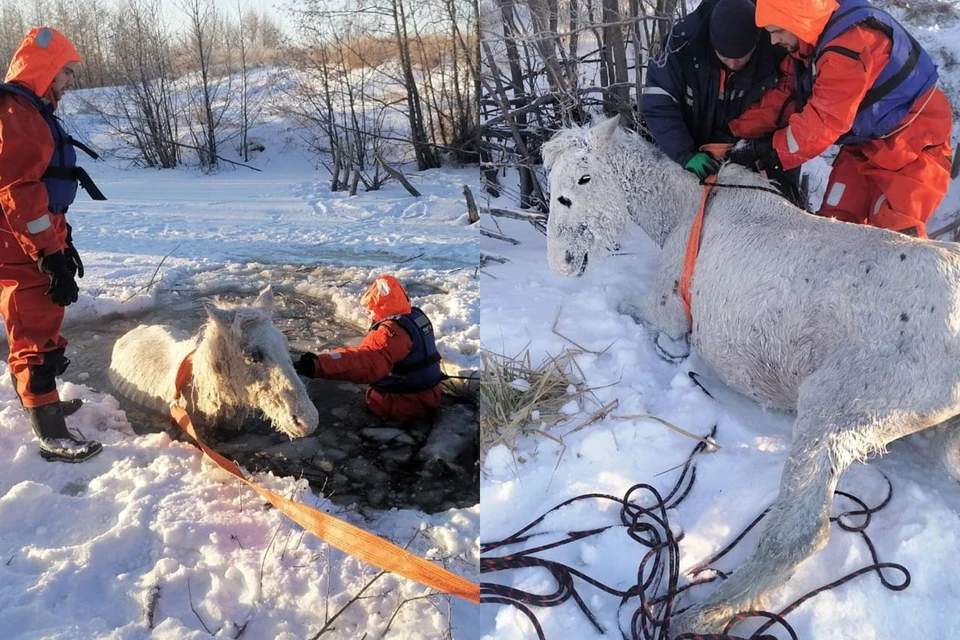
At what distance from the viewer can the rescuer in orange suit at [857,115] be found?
218 cm

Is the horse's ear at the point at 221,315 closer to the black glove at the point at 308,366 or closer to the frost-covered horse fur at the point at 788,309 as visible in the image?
the black glove at the point at 308,366

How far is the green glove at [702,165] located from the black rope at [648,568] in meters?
1.21

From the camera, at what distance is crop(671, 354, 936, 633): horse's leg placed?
4.94 feet

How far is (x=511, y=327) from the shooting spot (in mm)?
2596

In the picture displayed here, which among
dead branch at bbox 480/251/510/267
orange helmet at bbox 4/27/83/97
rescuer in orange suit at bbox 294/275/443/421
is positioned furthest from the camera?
dead branch at bbox 480/251/510/267

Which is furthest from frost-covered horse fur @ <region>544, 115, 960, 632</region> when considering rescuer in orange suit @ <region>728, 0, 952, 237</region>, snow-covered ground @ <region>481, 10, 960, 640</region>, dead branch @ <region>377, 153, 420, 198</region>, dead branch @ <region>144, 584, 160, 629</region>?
dead branch @ <region>377, 153, 420, 198</region>

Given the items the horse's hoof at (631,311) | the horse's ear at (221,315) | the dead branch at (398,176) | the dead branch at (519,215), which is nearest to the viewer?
the horse's ear at (221,315)

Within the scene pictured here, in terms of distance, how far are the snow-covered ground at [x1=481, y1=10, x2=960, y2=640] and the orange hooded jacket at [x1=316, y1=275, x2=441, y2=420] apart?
1.77ft

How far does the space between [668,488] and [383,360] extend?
1.50m

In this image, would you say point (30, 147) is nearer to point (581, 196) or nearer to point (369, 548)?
point (369, 548)

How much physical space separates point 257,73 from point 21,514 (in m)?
3.10

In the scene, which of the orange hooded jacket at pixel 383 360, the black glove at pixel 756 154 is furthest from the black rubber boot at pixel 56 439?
the black glove at pixel 756 154

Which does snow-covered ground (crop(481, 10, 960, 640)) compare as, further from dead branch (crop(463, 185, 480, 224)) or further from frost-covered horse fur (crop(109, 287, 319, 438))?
dead branch (crop(463, 185, 480, 224))

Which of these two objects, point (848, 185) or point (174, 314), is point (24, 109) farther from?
point (848, 185)
